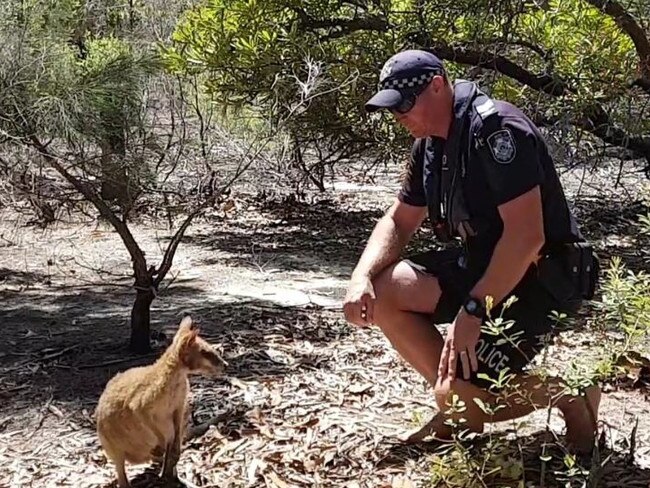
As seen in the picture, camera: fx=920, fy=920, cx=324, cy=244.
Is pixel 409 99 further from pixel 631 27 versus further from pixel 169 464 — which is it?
pixel 631 27

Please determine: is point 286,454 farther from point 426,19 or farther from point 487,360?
point 426,19

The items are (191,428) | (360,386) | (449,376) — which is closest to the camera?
(449,376)

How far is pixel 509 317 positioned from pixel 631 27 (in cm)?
362

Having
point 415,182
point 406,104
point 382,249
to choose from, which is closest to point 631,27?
point 415,182

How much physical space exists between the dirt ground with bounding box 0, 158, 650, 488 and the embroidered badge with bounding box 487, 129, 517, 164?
844 mm

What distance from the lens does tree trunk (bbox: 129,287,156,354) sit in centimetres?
448

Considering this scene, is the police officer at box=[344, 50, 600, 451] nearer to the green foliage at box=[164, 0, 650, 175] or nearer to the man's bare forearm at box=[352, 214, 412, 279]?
the man's bare forearm at box=[352, 214, 412, 279]

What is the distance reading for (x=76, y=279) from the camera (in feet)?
22.1

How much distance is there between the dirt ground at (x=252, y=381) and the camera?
123 inches

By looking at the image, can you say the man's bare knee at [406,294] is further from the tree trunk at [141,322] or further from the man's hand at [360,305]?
the tree trunk at [141,322]

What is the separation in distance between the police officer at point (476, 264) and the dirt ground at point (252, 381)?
0.22 metres

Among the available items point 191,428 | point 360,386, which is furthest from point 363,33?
point 191,428

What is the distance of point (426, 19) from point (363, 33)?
75 centimetres

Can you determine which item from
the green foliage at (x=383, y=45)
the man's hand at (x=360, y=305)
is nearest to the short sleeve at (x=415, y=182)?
the man's hand at (x=360, y=305)
